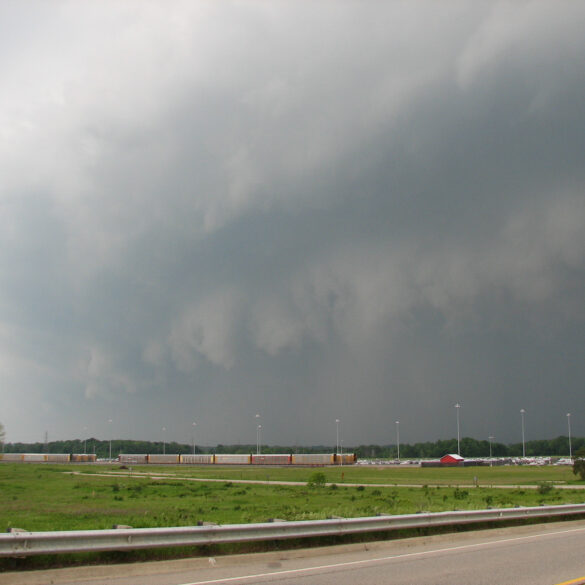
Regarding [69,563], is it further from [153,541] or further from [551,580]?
[551,580]

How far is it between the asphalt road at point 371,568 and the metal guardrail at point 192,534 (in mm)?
413

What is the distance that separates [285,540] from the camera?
621 inches

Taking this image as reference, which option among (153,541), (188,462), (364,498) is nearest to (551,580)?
(153,541)

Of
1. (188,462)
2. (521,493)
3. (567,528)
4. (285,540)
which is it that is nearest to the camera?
(285,540)

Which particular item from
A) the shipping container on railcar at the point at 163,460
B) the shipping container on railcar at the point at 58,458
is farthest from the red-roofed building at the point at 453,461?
the shipping container on railcar at the point at 58,458

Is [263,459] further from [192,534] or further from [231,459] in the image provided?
[192,534]

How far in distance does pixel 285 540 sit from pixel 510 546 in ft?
21.8

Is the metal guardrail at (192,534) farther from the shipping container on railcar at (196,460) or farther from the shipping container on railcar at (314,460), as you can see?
the shipping container on railcar at (196,460)

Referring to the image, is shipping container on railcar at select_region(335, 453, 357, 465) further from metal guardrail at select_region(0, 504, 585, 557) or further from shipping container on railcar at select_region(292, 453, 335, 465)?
metal guardrail at select_region(0, 504, 585, 557)

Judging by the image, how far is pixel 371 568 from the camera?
13461mm

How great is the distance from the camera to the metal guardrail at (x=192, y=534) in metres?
11.2

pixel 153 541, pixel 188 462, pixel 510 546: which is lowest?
pixel 188 462

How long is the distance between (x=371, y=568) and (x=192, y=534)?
12.8ft

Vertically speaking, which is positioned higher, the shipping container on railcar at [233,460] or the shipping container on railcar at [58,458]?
the shipping container on railcar at [233,460]
